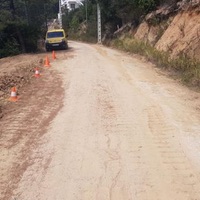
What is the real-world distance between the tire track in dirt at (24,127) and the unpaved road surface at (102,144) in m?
0.02

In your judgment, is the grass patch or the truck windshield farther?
the truck windshield

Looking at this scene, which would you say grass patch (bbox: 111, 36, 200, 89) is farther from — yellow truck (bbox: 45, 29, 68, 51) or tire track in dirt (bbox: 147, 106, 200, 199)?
yellow truck (bbox: 45, 29, 68, 51)

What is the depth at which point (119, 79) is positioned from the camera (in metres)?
13.5

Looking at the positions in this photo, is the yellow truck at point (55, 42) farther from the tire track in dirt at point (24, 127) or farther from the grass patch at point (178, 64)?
the tire track in dirt at point (24, 127)

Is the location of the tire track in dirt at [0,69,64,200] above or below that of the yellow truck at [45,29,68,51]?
above

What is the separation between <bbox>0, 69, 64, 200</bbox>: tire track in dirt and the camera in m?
5.89

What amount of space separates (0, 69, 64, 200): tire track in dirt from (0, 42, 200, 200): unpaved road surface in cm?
2

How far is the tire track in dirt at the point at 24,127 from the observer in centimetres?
589

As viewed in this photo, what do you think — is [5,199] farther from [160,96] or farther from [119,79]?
[119,79]

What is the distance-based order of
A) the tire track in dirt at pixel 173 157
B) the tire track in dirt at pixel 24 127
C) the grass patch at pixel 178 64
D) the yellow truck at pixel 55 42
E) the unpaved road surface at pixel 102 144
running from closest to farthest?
the tire track in dirt at pixel 173 157
the unpaved road surface at pixel 102 144
the tire track in dirt at pixel 24 127
the grass patch at pixel 178 64
the yellow truck at pixel 55 42

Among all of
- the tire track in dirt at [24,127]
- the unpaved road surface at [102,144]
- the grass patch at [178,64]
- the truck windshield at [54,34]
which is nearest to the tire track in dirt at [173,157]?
the unpaved road surface at [102,144]

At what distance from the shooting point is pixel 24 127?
8086mm

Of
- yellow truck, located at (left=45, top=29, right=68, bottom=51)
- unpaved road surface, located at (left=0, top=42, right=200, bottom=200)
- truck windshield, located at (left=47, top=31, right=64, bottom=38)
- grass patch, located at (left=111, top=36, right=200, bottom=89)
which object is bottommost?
yellow truck, located at (left=45, top=29, right=68, bottom=51)

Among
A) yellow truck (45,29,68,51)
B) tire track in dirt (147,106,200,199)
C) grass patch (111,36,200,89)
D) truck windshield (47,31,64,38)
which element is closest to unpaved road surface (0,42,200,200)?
tire track in dirt (147,106,200,199)
